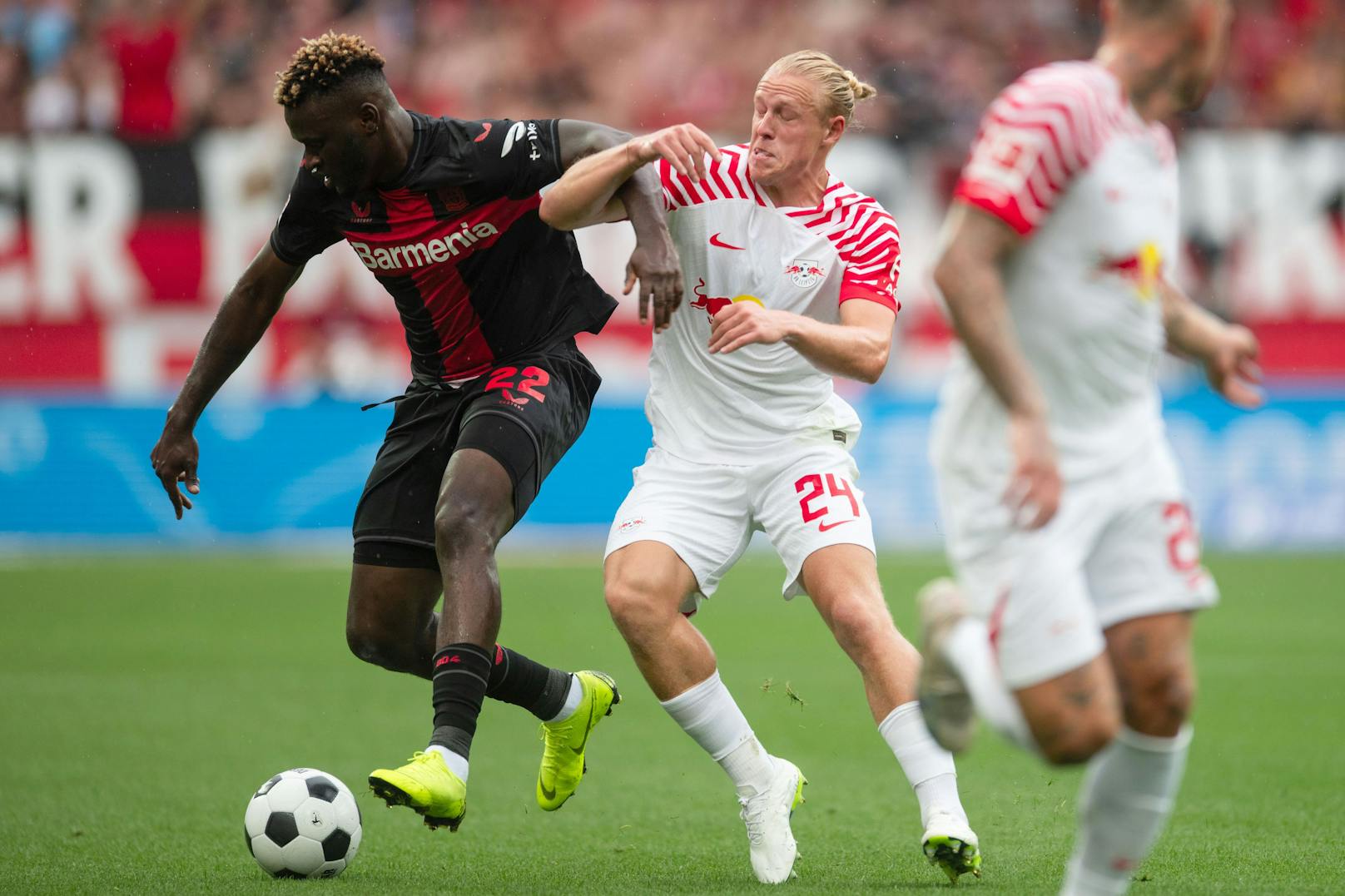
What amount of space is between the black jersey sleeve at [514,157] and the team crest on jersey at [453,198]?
0.08 metres

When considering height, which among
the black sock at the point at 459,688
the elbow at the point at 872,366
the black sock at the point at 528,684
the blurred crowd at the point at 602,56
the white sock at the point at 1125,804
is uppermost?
the elbow at the point at 872,366

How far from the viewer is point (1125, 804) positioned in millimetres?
3717

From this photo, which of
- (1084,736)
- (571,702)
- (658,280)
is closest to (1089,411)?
(1084,736)

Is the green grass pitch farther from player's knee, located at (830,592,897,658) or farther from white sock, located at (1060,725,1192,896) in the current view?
white sock, located at (1060,725,1192,896)

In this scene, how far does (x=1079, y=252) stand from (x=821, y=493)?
1861 millimetres

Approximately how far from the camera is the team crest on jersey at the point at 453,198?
5.50 meters

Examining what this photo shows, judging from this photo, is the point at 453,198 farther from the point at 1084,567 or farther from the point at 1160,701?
the point at 1160,701

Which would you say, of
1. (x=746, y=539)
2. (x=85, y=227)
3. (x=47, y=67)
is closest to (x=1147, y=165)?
(x=746, y=539)

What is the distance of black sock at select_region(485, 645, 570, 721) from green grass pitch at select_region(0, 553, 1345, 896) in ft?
1.55

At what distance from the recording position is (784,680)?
980cm

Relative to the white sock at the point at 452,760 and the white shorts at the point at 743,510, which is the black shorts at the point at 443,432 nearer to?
the white shorts at the point at 743,510

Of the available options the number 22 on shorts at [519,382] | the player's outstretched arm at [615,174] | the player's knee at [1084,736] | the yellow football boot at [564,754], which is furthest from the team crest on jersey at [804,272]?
the player's knee at [1084,736]

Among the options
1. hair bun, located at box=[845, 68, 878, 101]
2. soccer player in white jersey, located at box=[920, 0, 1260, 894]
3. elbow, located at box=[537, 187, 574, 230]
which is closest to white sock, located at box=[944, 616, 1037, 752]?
soccer player in white jersey, located at box=[920, 0, 1260, 894]

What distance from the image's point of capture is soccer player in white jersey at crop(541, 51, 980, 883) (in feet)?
16.5
